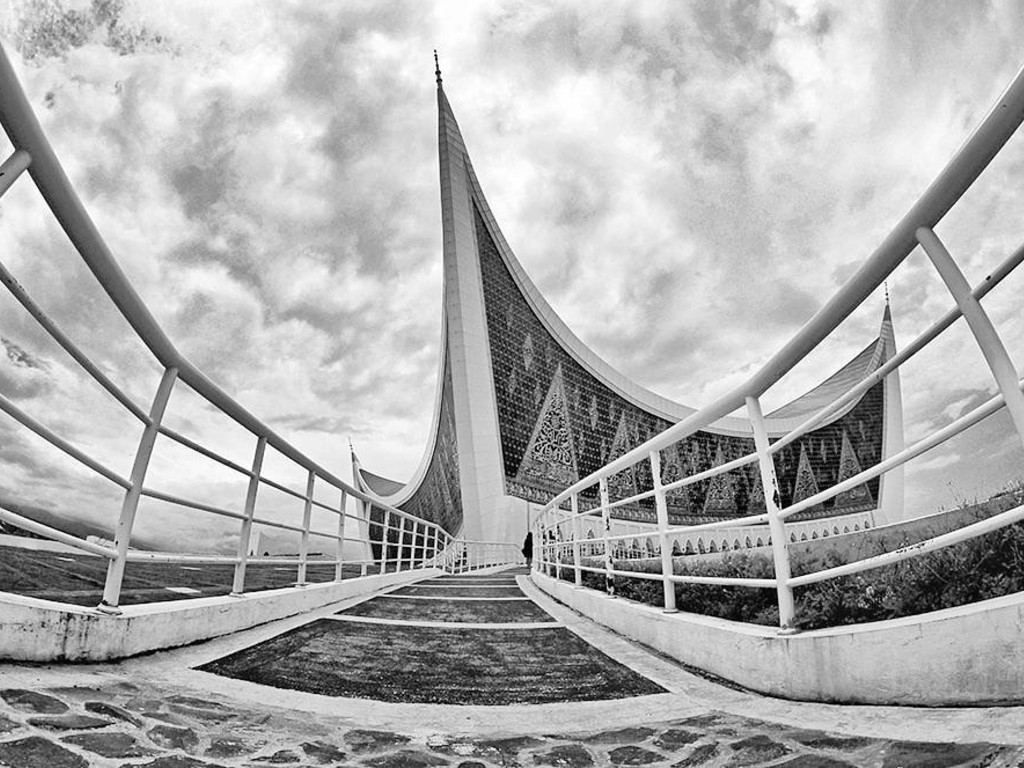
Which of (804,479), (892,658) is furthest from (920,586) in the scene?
(804,479)

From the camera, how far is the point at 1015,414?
121 centimetres

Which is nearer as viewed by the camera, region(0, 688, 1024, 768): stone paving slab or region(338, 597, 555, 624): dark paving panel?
region(0, 688, 1024, 768): stone paving slab

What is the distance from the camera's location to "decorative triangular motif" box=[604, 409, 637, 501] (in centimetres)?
2389

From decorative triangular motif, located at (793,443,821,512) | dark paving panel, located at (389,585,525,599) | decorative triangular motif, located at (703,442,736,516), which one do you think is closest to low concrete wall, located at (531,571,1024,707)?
dark paving panel, located at (389,585,525,599)

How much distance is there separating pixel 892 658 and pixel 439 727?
1.04 meters

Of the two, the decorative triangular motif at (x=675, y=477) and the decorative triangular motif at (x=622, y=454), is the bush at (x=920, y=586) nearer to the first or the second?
the decorative triangular motif at (x=622, y=454)

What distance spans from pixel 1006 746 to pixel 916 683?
14.0 inches

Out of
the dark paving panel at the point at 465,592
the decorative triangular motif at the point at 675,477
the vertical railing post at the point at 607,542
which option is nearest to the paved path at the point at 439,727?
the vertical railing post at the point at 607,542

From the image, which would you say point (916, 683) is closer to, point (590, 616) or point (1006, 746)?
point (1006, 746)

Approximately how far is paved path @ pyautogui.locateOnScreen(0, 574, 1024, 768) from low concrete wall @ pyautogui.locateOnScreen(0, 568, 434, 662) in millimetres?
54

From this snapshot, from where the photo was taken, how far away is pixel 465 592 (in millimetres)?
5238

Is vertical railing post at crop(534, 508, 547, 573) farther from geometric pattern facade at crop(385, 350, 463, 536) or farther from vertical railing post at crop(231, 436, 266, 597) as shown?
geometric pattern facade at crop(385, 350, 463, 536)

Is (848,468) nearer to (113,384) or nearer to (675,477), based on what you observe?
(675,477)

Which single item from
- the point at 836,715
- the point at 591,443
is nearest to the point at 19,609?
the point at 836,715
